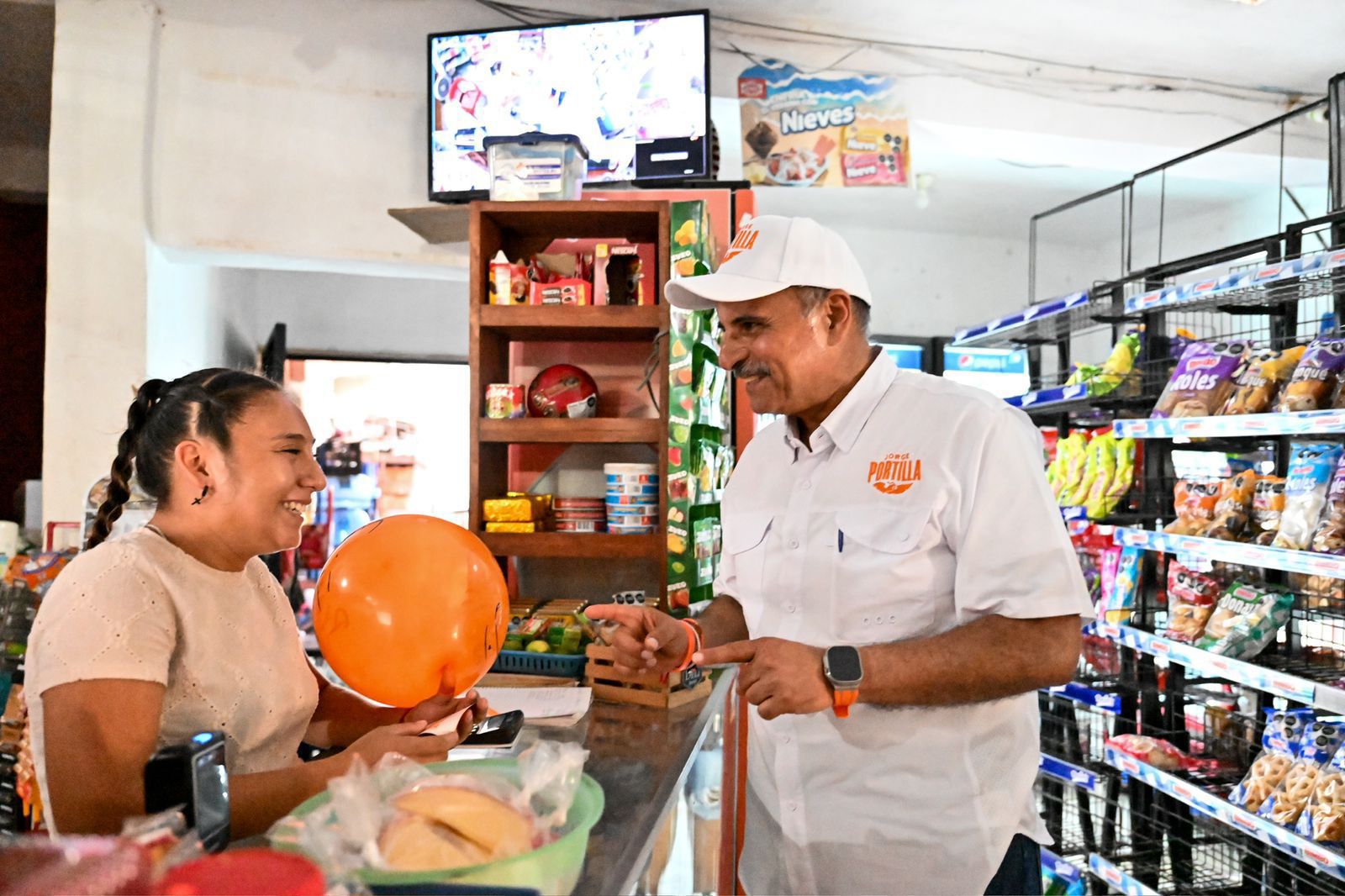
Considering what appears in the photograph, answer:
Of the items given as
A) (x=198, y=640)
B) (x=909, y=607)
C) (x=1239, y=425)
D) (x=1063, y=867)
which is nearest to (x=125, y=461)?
(x=198, y=640)

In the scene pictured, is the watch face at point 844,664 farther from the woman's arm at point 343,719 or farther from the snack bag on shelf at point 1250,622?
the snack bag on shelf at point 1250,622

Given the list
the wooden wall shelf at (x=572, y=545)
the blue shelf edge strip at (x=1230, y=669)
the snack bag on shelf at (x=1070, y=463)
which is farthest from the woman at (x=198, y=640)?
the snack bag on shelf at (x=1070, y=463)

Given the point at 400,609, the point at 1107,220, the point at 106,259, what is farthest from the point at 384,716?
the point at 1107,220

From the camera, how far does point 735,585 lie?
2.22m

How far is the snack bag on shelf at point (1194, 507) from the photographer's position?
3.65 meters

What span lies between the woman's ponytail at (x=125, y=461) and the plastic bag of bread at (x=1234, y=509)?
328cm

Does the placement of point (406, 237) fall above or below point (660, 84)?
below

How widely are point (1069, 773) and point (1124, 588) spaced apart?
2.78 ft

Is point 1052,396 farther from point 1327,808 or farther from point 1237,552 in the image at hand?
Result: point 1327,808

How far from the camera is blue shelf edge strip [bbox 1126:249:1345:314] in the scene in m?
3.01

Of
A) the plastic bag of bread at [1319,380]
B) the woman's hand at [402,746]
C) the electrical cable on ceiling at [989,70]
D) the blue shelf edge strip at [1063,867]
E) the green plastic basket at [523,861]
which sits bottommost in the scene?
the blue shelf edge strip at [1063,867]

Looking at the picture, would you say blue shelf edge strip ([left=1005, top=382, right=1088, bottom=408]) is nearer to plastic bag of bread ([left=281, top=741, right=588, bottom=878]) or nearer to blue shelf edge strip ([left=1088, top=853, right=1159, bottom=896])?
blue shelf edge strip ([left=1088, top=853, right=1159, bottom=896])

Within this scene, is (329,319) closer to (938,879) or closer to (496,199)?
(496,199)

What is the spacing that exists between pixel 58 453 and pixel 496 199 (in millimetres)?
2733
